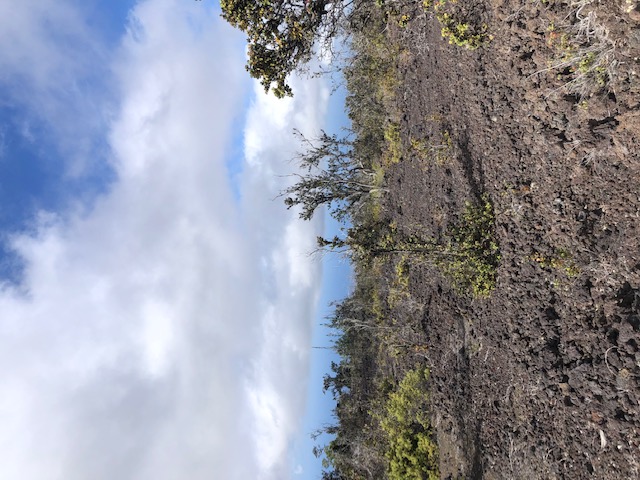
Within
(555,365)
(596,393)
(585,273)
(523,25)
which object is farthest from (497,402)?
(523,25)

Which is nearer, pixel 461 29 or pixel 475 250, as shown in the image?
pixel 475 250

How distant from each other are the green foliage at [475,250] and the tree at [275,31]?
4.66 meters

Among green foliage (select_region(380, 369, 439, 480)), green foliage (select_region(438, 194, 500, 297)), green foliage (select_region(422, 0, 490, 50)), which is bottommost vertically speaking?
green foliage (select_region(380, 369, 439, 480))

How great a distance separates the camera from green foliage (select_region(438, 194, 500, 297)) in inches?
320

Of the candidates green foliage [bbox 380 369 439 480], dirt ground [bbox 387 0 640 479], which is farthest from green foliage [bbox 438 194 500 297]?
green foliage [bbox 380 369 439 480]

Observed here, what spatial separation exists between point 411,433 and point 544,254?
5.43m

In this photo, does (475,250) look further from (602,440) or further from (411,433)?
(411,433)

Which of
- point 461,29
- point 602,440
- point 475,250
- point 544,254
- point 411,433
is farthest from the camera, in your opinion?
point 411,433

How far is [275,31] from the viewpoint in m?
9.68

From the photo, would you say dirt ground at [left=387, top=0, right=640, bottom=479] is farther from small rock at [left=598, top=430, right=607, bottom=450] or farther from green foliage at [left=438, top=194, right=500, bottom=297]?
green foliage at [left=438, top=194, right=500, bottom=297]

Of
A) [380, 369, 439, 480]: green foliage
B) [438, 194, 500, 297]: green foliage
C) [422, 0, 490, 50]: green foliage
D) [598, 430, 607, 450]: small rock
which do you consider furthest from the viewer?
[380, 369, 439, 480]: green foliage

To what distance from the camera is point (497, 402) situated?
25.3 ft

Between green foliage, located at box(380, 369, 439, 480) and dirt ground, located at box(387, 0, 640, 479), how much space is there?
40 centimetres

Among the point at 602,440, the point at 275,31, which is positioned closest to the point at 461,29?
the point at 275,31
